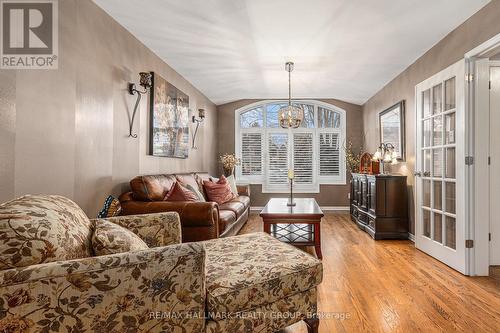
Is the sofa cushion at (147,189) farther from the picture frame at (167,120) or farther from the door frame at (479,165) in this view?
the door frame at (479,165)

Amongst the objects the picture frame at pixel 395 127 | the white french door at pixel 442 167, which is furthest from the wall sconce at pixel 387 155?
the white french door at pixel 442 167

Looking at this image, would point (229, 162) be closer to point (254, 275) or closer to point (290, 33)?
point (290, 33)

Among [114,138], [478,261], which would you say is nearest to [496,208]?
[478,261]

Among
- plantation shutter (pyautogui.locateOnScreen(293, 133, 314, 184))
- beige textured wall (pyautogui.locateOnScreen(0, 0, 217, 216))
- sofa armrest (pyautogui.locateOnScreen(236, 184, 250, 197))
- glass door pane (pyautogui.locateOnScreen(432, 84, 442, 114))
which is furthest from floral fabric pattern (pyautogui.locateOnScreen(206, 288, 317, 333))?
plantation shutter (pyautogui.locateOnScreen(293, 133, 314, 184))

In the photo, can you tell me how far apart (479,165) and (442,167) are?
43cm

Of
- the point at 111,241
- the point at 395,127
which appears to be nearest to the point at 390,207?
the point at 395,127

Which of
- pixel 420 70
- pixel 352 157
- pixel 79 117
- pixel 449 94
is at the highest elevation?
pixel 420 70

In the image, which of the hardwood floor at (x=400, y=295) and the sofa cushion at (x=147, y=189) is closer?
the hardwood floor at (x=400, y=295)

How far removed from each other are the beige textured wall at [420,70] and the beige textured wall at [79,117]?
3455 millimetres

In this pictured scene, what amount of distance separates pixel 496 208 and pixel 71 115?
4.13 metres

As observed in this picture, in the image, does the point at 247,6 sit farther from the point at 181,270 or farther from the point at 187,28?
the point at 181,270

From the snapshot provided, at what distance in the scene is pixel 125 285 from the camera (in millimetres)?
1114

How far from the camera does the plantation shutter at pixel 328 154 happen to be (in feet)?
21.5

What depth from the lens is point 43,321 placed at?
1014 millimetres
